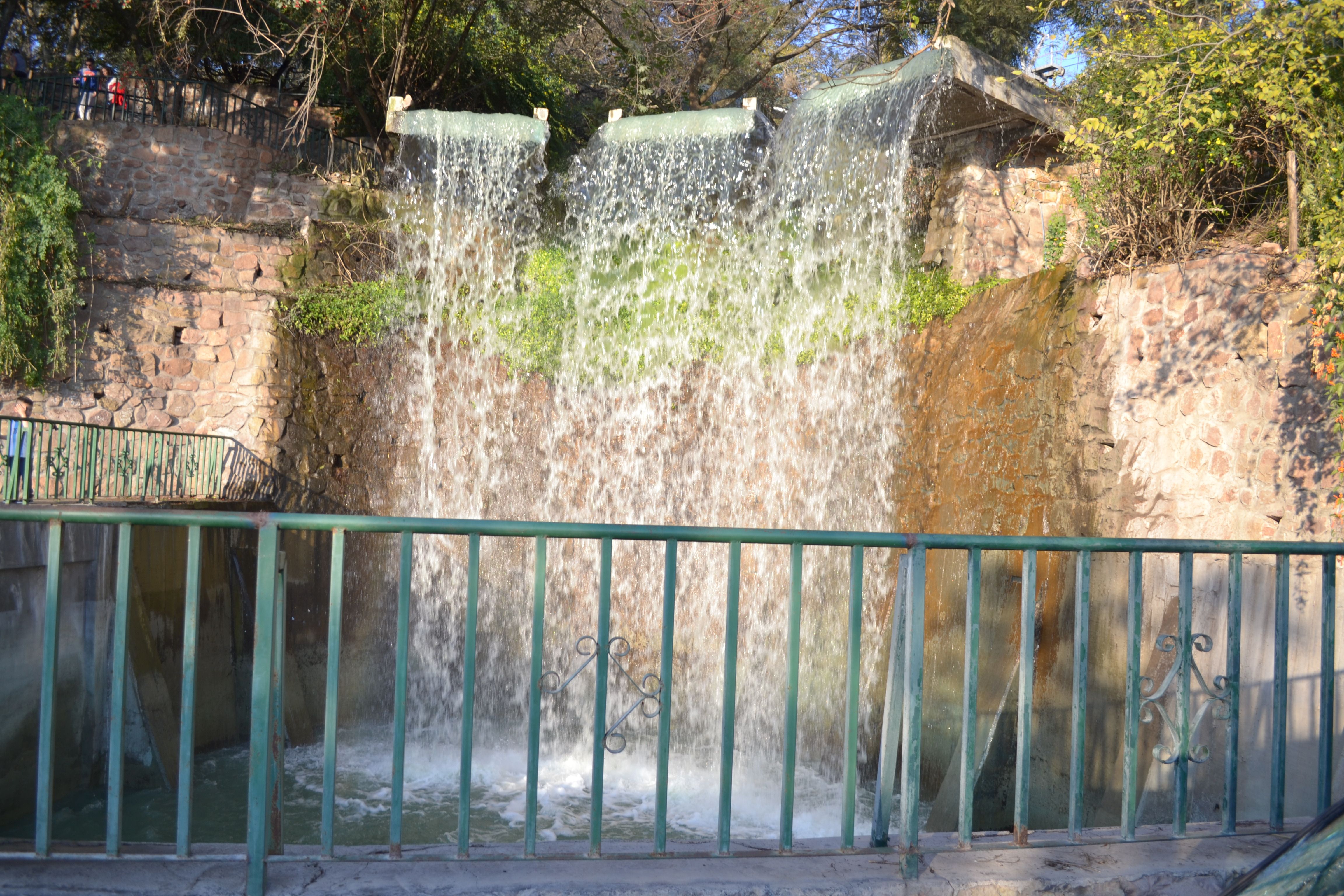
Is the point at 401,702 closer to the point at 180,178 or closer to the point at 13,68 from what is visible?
the point at 180,178

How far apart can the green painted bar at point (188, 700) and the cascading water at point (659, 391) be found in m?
5.28

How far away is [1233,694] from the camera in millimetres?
2566

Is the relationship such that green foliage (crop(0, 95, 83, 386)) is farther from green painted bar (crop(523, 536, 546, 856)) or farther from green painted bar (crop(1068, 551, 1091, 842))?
green painted bar (crop(1068, 551, 1091, 842))

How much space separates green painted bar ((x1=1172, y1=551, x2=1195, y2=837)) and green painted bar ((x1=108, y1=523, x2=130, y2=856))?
8.78ft

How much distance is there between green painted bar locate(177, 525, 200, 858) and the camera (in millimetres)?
2195

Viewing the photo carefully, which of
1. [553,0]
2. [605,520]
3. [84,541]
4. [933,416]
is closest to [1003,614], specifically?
[933,416]

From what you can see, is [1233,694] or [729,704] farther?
[1233,694]

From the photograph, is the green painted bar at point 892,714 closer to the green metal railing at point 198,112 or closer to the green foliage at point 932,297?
the green foliage at point 932,297

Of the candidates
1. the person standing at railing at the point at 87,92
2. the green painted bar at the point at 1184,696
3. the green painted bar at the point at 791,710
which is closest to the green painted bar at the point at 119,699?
the green painted bar at the point at 791,710

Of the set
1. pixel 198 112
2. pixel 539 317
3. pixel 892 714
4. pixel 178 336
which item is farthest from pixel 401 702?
pixel 198 112

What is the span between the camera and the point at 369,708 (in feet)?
30.8

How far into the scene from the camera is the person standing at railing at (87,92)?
12.7 m

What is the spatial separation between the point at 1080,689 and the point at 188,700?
7.57 ft

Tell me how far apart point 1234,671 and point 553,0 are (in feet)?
47.4
